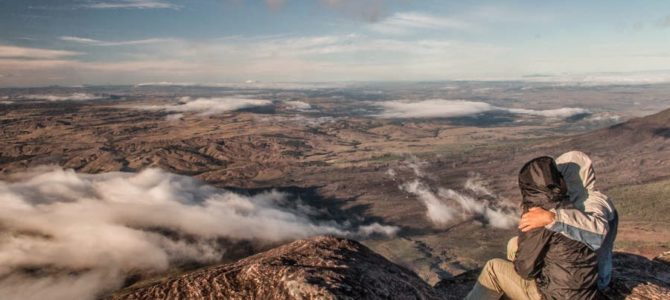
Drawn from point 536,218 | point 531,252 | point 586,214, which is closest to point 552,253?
point 531,252

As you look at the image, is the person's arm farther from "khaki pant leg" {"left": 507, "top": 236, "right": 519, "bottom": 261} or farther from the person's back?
"khaki pant leg" {"left": 507, "top": 236, "right": 519, "bottom": 261}

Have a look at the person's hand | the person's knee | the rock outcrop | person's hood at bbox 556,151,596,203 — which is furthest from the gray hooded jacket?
the rock outcrop

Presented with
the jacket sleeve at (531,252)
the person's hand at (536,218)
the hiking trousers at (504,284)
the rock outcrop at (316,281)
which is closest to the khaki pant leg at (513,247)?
the hiking trousers at (504,284)

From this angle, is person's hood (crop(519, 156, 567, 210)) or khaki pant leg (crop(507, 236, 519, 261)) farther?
khaki pant leg (crop(507, 236, 519, 261))

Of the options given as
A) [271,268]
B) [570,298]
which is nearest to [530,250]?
[570,298]

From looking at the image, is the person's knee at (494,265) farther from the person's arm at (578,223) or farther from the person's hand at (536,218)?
the person's arm at (578,223)

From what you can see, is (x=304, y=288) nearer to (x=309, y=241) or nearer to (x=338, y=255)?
(x=338, y=255)
